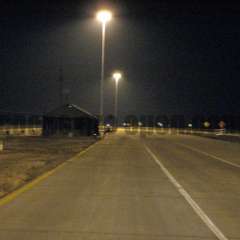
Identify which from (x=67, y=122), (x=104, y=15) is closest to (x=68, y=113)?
(x=67, y=122)

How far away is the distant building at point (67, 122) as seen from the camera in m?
70.9

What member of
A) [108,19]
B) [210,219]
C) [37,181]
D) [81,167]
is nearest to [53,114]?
[108,19]

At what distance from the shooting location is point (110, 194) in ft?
48.3

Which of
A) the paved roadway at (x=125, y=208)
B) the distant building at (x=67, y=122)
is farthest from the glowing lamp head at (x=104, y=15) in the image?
the paved roadway at (x=125, y=208)

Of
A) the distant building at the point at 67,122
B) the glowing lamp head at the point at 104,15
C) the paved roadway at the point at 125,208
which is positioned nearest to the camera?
the paved roadway at the point at 125,208

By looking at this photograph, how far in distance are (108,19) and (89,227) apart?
159 feet

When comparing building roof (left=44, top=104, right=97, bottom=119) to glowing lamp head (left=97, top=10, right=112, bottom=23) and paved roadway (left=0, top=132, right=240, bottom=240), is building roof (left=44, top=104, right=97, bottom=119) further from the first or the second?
paved roadway (left=0, top=132, right=240, bottom=240)

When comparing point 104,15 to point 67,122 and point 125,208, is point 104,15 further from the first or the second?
point 125,208

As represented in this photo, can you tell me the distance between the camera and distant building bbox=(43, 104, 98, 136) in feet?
233

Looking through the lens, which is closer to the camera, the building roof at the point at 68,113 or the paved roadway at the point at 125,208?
the paved roadway at the point at 125,208

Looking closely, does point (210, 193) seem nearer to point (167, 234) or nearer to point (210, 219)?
point (210, 219)

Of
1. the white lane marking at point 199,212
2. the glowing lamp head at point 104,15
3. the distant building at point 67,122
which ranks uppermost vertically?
the glowing lamp head at point 104,15

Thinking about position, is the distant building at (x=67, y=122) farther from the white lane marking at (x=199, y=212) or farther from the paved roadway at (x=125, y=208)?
the white lane marking at (x=199, y=212)

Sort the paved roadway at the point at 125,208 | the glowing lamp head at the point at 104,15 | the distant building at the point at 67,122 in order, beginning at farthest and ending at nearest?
the distant building at the point at 67,122 < the glowing lamp head at the point at 104,15 < the paved roadway at the point at 125,208
